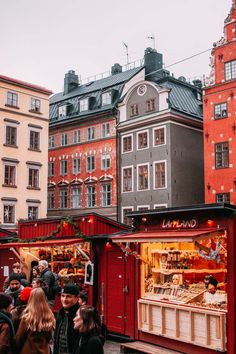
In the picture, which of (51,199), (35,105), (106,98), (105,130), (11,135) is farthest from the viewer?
(51,199)

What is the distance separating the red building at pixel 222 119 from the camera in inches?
1108

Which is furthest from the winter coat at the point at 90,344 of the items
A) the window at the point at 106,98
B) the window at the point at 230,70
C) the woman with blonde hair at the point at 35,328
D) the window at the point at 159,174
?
the window at the point at 106,98

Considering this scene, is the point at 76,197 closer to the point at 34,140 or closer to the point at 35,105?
the point at 34,140

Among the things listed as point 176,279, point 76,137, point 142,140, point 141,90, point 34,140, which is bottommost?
point 176,279

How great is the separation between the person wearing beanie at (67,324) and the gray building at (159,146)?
87.1ft

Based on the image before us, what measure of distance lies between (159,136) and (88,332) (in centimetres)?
2888

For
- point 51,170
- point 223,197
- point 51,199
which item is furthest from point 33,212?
point 223,197

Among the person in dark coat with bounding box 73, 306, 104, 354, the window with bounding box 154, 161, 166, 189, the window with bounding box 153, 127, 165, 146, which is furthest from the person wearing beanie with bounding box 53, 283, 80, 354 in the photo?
the window with bounding box 153, 127, 165, 146

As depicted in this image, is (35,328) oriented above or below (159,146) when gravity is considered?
below

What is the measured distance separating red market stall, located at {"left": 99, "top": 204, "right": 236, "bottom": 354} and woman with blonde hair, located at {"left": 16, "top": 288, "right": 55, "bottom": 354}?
5.84 m

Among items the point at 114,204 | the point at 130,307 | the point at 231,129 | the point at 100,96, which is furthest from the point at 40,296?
the point at 100,96

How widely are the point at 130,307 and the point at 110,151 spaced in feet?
79.4

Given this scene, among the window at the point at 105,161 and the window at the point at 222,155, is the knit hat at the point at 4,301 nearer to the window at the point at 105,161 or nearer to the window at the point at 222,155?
the window at the point at 222,155

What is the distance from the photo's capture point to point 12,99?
3669cm
